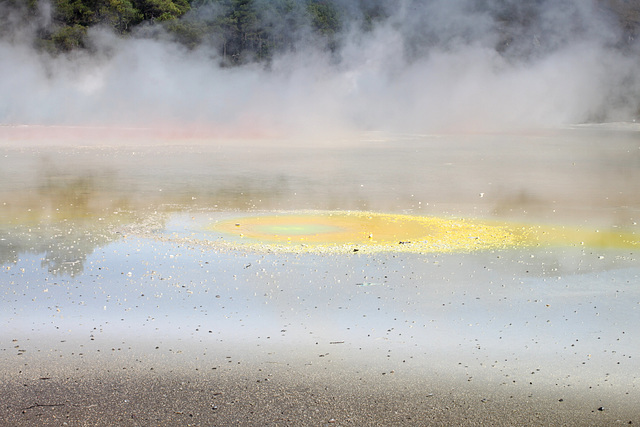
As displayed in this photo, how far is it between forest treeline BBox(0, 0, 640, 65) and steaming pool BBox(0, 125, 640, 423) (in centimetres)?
2713

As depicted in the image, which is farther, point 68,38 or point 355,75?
point 68,38

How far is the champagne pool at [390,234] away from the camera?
8.16 metres

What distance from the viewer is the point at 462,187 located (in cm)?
1307

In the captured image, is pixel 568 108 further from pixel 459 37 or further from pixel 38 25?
pixel 38 25

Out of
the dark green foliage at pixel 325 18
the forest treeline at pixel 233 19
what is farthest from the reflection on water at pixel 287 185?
the dark green foliage at pixel 325 18

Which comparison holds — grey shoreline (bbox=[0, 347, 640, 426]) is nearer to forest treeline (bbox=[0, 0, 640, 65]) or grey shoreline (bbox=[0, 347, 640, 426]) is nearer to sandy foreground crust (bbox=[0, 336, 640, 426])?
sandy foreground crust (bbox=[0, 336, 640, 426])

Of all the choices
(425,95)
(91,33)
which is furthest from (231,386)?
(91,33)

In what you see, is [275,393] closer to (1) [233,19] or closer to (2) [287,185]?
(2) [287,185]

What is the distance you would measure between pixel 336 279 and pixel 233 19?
124 feet

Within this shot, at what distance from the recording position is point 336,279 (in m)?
6.77

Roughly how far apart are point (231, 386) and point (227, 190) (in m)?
8.11

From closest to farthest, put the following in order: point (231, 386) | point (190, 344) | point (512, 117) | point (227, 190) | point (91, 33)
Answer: point (231, 386), point (190, 344), point (227, 190), point (512, 117), point (91, 33)

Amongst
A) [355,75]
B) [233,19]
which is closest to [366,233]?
[355,75]

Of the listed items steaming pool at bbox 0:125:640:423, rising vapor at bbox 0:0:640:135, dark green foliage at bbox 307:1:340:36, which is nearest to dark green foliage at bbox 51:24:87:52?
rising vapor at bbox 0:0:640:135
